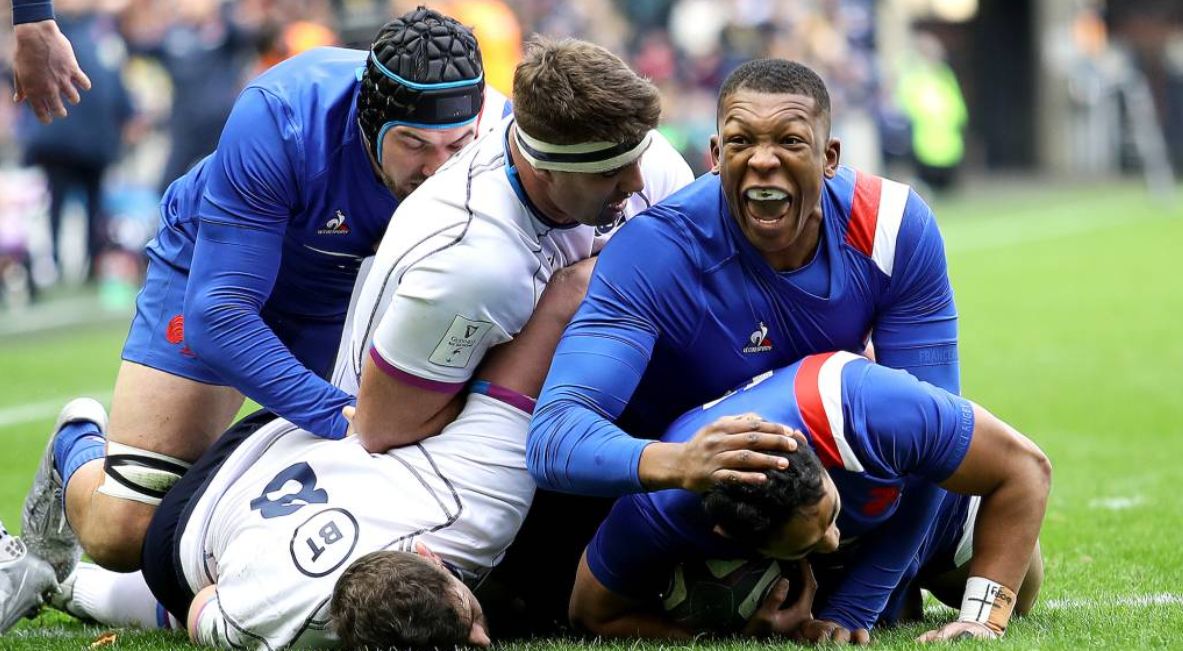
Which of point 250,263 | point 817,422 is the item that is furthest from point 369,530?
point 250,263

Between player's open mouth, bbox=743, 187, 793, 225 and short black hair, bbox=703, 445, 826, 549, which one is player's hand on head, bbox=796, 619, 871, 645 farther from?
player's open mouth, bbox=743, 187, 793, 225

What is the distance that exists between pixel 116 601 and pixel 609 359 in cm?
198

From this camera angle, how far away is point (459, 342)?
175 inches

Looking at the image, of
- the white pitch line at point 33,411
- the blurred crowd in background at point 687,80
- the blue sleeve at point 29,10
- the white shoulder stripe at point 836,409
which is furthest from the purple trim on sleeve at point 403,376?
the white pitch line at point 33,411

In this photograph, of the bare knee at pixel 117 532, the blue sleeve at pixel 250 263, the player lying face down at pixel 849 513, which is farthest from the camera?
the bare knee at pixel 117 532

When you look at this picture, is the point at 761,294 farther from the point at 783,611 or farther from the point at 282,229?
the point at 282,229

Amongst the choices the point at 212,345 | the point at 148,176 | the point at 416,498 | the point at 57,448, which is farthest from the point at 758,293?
the point at 148,176

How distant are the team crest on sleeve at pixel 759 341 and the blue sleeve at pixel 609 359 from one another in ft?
0.54

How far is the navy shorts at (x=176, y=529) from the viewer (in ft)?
16.0

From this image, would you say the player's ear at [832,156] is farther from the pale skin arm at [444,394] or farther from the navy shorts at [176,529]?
the navy shorts at [176,529]

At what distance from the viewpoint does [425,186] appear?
4.75 metres

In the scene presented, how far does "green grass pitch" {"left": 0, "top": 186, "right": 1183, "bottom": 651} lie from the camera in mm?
4949

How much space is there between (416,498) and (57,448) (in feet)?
6.67

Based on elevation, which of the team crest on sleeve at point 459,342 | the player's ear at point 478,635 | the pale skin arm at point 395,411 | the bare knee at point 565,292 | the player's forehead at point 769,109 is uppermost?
the player's forehead at point 769,109
